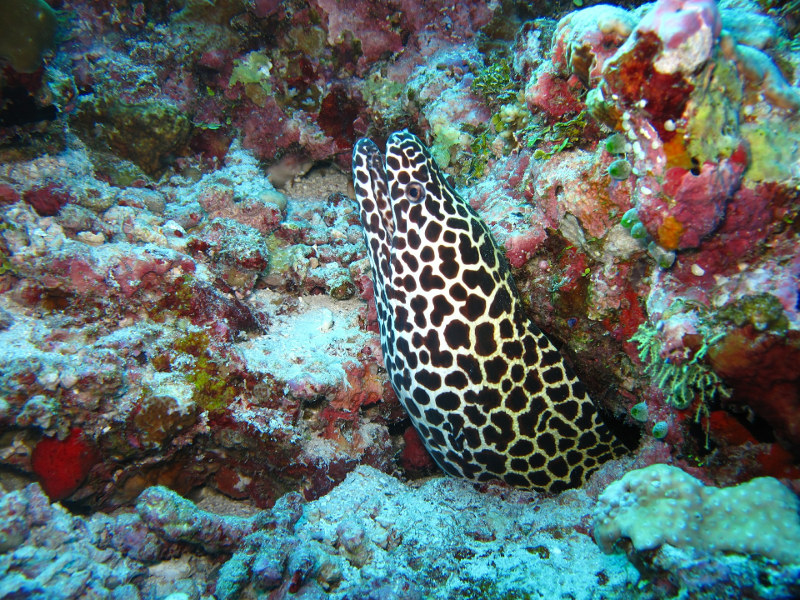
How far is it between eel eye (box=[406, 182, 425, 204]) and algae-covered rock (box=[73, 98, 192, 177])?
9.83 ft

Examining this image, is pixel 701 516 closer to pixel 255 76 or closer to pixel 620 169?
pixel 620 169

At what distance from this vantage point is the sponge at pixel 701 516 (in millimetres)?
1448

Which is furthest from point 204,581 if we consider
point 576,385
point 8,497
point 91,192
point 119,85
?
point 119,85

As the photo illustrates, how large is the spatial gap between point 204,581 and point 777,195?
3.83 m

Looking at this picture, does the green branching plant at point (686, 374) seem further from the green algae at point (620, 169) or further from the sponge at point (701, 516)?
the green algae at point (620, 169)

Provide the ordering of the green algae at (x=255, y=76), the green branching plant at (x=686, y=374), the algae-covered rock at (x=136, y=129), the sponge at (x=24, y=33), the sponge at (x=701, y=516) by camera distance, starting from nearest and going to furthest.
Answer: the sponge at (x=701, y=516)
the green branching plant at (x=686, y=374)
the sponge at (x=24, y=33)
the algae-covered rock at (x=136, y=129)
the green algae at (x=255, y=76)

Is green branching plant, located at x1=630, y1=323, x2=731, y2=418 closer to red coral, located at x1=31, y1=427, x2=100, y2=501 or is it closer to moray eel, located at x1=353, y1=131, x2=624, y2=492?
moray eel, located at x1=353, y1=131, x2=624, y2=492

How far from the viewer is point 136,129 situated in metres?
4.09

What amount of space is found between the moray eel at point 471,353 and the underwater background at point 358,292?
0.25m

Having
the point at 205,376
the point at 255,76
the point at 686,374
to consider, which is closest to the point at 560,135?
the point at 686,374

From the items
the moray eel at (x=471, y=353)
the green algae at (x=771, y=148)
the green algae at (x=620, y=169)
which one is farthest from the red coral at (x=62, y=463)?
the green algae at (x=771, y=148)

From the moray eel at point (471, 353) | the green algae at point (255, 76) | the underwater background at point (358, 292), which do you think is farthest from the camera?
the green algae at point (255, 76)

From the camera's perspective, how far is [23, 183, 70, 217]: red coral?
303 cm

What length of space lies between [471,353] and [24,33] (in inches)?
181
